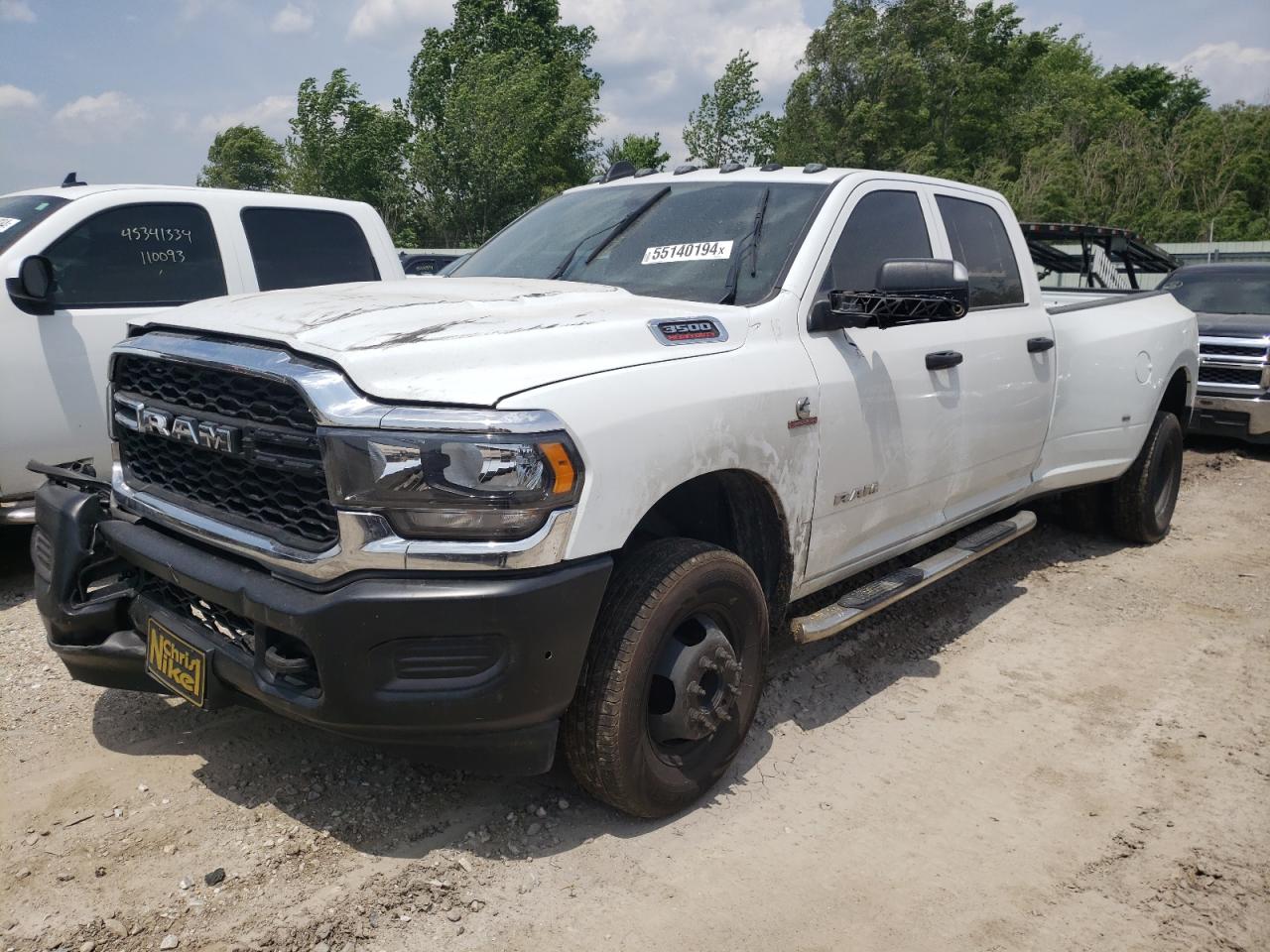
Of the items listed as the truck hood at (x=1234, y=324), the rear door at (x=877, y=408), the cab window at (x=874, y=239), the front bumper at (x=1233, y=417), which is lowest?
the front bumper at (x=1233, y=417)

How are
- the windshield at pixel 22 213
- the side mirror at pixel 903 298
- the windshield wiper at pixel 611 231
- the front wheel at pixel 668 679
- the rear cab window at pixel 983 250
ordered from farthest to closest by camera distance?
the windshield at pixel 22 213 → the rear cab window at pixel 983 250 → the windshield wiper at pixel 611 231 → the side mirror at pixel 903 298 → the front wheel at pixel 668 679

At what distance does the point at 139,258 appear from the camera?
17.7 ft

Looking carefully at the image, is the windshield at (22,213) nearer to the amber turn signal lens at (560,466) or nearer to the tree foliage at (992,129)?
the amber turn signal lens at (560,466)

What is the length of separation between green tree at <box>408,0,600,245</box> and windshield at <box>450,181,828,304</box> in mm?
29023

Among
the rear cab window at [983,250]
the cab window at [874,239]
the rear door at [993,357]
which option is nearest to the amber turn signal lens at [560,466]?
the cab window at [874,239]

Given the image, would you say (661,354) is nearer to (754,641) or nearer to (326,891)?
(754,641)

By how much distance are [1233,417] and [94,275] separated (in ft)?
29.7

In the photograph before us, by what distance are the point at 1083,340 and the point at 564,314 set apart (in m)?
3.31

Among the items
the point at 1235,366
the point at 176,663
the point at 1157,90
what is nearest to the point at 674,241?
the point at 176,663

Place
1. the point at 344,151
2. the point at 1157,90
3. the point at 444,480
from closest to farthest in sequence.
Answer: the point at 444,480 < the point at 344,151 < the point at 1157,90

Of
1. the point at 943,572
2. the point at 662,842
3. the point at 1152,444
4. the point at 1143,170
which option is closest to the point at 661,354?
the point at 662,842

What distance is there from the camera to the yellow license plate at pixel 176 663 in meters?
2.65

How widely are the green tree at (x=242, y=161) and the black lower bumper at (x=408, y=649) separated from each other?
194 ft

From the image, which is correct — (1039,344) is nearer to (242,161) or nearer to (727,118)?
(727,118)
